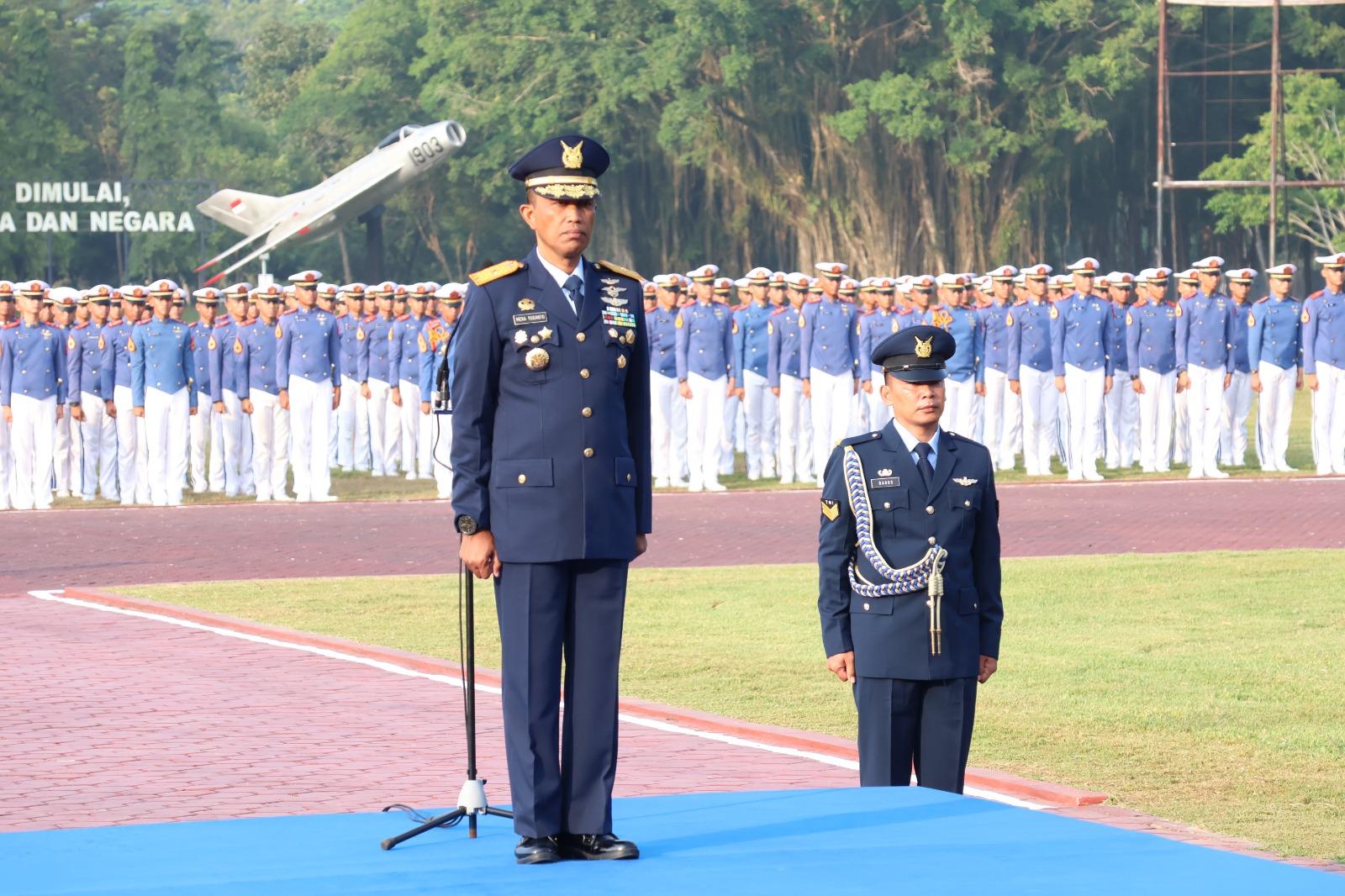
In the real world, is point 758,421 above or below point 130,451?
above

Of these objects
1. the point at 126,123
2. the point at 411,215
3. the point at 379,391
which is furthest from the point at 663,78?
the point at 379,391

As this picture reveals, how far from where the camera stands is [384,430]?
91.3 feet

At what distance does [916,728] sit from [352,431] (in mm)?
22423

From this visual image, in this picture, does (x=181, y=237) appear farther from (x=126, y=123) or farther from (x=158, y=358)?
(x=158, y=358)

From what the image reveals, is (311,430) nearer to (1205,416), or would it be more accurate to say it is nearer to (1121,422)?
(1121,422)

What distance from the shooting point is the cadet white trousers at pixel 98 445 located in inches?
945

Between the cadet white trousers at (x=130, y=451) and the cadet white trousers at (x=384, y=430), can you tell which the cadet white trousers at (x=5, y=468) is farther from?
the cadet white trousers at (x=384, y=430)

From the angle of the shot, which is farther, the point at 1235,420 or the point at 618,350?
the point at 1235,420

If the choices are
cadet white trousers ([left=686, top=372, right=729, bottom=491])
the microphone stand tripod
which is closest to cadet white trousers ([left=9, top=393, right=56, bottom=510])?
cadet white trousers ([left=686, top=372, right=729, bottom=491])

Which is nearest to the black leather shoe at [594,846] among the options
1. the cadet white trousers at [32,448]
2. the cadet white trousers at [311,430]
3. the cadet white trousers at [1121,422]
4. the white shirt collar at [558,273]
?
the white shirt collar at [558,273]

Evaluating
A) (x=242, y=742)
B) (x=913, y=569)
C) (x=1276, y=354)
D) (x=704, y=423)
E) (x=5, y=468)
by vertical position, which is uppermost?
(x=1276, y=354)

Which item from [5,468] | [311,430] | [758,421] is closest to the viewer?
[311,430]

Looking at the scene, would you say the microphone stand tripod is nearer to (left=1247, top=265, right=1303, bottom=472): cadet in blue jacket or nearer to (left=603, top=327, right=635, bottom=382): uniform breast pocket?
(left=603, top=327, right=635, bottom=382): uniform breast pocket

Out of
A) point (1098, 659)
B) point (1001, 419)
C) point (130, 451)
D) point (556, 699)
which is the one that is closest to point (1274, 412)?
point (1001, 419)
